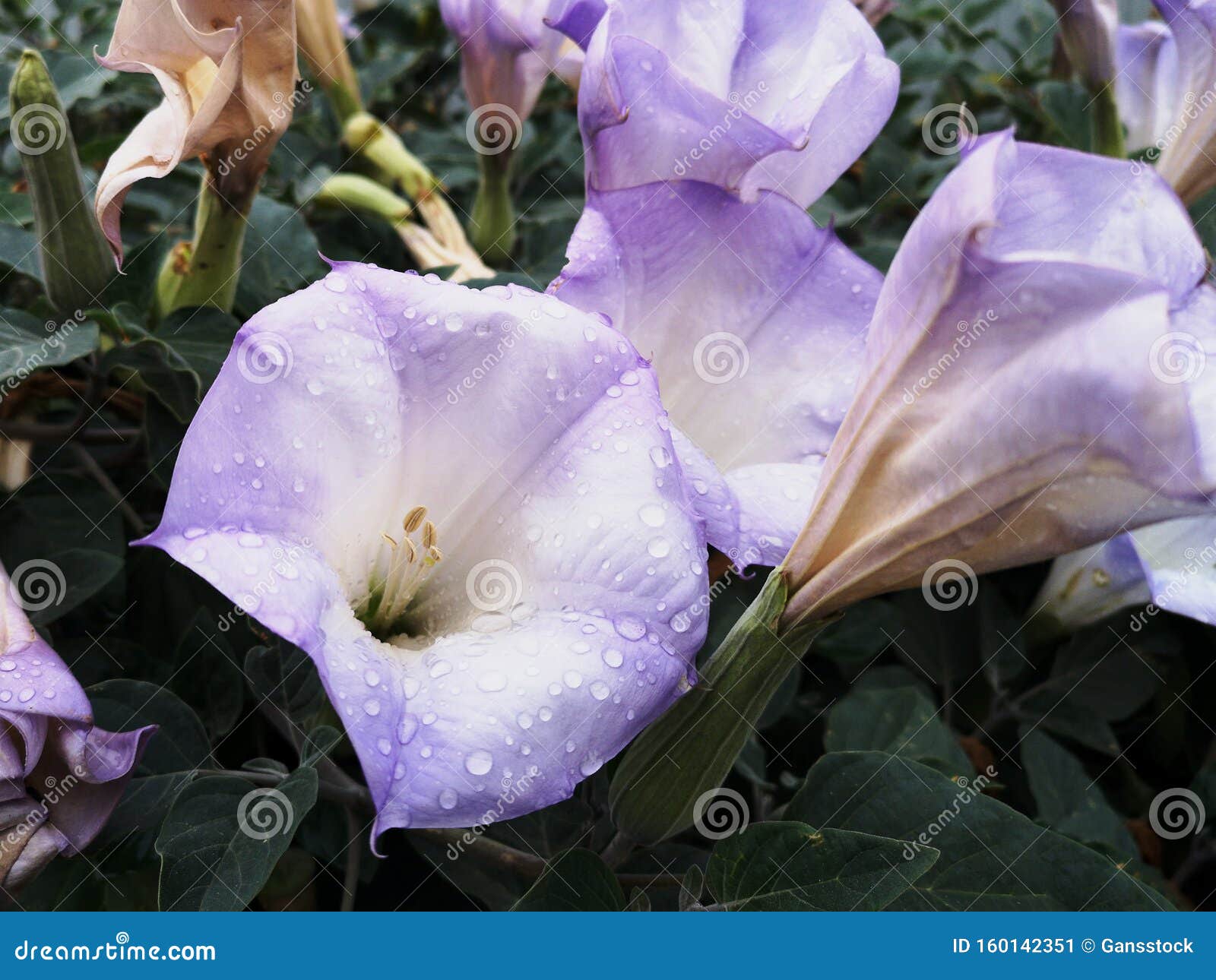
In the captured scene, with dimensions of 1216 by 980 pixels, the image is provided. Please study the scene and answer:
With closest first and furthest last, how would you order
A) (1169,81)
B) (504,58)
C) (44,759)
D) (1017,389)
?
(1017,389) < (44,759) < (504,58) < (1169,81)

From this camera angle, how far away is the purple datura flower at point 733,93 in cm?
56

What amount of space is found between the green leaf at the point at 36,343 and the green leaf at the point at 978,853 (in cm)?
47

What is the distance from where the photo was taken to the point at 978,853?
55 cm

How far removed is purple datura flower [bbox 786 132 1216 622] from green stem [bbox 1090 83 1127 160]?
1.39 feet

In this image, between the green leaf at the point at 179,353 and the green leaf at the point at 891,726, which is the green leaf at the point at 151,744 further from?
the green leaf at the point at 891,726

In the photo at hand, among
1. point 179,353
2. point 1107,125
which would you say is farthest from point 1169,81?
point 179,353

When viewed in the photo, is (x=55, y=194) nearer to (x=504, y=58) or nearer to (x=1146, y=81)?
(x=504, y=58)

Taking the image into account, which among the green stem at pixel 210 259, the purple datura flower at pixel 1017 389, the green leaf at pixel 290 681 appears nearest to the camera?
the purple datura flower at pixel 1017 389

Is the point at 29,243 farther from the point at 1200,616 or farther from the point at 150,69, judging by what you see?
the point at 1200,616

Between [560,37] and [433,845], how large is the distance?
1.91 ft

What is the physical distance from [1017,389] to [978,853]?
0.26 meters

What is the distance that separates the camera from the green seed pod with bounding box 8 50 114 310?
0.62m

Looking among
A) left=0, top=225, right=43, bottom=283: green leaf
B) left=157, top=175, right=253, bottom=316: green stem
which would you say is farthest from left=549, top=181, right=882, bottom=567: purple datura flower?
left=0, top=225, right=43, bottom=283: green leaf

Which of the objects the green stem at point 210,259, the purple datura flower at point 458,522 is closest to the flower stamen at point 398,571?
the purple datura flower at point 458,522
